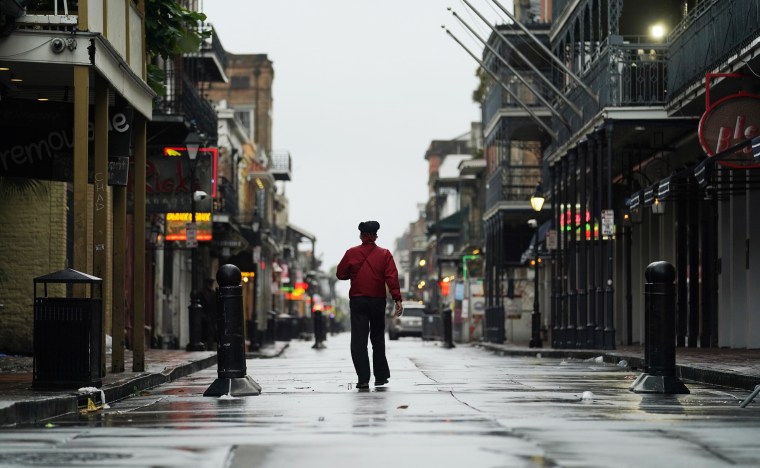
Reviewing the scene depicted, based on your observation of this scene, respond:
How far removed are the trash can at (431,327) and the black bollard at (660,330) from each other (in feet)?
174

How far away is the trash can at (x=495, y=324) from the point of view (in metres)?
48.8

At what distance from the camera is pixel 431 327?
69875 millimetres

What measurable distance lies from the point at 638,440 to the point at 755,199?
21.6m

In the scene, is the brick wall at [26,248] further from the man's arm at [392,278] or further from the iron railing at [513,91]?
the iron railing at [513,91]

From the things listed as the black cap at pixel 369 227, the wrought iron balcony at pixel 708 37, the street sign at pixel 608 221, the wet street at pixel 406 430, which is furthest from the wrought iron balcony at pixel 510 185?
the wet street at pixel 406 430

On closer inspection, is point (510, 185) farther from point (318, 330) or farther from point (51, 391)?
point (51, 391)

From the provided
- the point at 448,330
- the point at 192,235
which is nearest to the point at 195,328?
the point at 192,235

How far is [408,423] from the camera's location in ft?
36.5

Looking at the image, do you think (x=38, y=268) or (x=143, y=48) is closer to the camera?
(x=143, y=48)

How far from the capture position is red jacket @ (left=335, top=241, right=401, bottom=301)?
16984 mm

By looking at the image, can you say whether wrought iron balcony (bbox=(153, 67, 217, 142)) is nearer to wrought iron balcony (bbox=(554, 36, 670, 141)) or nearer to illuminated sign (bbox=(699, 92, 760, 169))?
wrought iron balcony (bbox=(554, 36, 670, 141))

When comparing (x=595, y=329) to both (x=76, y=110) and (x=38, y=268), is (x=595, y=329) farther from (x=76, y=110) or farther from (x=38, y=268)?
(x=76, y=110)

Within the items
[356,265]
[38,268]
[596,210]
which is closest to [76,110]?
[356,265]

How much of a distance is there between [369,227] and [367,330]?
3.79 feet
